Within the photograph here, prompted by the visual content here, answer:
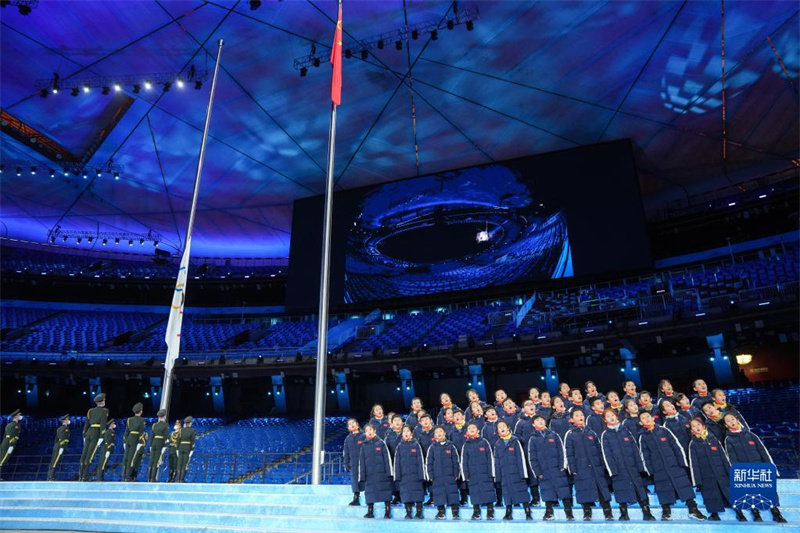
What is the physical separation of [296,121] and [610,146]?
15282 mm

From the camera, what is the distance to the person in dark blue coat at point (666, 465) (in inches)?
278

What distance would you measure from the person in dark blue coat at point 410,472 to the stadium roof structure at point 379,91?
14974 millimetres

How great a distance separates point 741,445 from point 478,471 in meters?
3.58

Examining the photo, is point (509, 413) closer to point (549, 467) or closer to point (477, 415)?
point (477, 415)

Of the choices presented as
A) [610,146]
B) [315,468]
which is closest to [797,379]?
[610,146]

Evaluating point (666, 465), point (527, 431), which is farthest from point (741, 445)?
point (527, 431)

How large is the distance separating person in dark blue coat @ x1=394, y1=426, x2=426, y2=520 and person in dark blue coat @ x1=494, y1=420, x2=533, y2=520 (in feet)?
3.91

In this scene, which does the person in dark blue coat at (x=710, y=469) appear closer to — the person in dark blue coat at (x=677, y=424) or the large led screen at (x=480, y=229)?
the person in dark blue coat at (x=677, y=424)

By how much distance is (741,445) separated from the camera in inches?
278

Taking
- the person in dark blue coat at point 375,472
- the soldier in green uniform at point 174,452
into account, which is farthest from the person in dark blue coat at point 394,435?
the soldier in green uniform at point 174,452

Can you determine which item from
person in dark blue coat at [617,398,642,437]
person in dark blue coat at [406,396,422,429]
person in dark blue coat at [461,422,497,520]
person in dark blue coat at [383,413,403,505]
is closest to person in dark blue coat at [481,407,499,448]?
person in dark blue coat at [461,422,497,520]

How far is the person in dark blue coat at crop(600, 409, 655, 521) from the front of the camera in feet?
23.6

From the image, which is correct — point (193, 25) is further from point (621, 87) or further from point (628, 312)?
point (628, 312)

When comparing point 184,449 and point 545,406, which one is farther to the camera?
point 184,449
